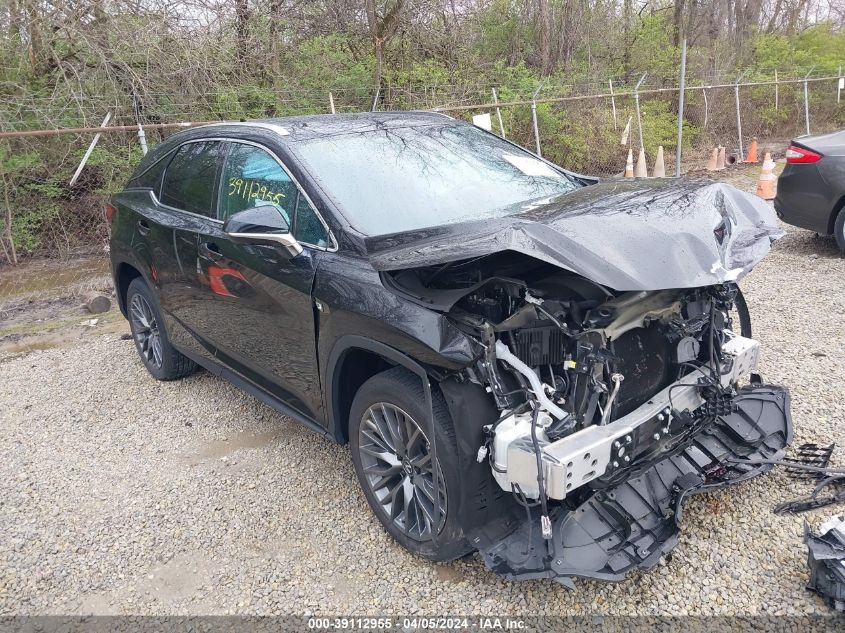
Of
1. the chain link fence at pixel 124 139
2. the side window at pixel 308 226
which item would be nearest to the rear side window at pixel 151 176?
the side window at pixel 308 226

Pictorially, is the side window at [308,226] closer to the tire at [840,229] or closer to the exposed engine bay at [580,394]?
the exposed engine bay at [580,394]

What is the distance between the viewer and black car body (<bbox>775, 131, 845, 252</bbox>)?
6.38m

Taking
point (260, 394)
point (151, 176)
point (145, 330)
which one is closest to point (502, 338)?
point (260, 394)

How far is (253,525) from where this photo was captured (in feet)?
10.8

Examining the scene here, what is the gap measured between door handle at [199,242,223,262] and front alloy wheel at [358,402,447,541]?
1442 millimetres

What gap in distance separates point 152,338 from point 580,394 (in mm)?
3812

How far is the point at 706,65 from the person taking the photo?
61.2ft

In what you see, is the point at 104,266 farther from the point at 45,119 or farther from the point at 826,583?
the point at 826,583

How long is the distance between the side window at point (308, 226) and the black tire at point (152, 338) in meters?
2.04

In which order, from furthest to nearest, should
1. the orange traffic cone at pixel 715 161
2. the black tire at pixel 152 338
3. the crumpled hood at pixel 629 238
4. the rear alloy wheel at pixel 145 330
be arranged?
1. the orange traffic cone at pixel 715 161
2. the rear alloy wheel at pixel 145 330
3. the black tire at pixel 152 338
4. the crumpled hood at pixel 629 238

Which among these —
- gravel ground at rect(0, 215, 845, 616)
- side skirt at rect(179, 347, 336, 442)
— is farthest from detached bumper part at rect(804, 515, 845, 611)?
side skirt at rect(179, 347, 336, 442)

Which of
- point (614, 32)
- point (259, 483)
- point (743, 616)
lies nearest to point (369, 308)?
point (259, 483)

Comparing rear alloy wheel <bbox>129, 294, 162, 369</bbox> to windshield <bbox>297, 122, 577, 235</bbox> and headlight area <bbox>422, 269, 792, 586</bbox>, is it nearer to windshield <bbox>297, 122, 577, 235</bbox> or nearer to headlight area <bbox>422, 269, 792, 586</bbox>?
windshield <bbox>297, 122, 577, 235</bbox>

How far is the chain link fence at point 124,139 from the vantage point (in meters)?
8.59
